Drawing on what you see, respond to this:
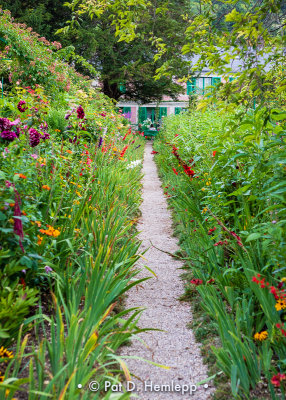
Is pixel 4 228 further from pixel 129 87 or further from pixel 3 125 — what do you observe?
pixel 129 87

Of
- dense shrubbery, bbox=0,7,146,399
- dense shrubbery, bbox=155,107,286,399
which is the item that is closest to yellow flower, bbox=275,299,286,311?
dense shrubbery, bbox=155,107,286,399

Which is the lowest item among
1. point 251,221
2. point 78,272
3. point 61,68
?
point 78,272

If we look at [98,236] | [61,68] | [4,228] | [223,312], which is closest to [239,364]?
[223,312]

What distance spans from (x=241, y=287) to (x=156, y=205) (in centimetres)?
425

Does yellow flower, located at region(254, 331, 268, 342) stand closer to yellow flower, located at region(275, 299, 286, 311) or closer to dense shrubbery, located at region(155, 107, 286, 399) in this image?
dense shrubbery, located at region(155, 107, 286, 399)

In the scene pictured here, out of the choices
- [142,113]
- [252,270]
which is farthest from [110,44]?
[252,270]

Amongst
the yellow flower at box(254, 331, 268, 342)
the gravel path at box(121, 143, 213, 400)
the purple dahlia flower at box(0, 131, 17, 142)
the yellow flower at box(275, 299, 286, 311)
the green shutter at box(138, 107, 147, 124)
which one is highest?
the green shutter at box(138, 107, 147, 124)

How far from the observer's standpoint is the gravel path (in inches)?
86.2

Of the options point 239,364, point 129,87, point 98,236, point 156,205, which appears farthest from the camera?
point 129,87

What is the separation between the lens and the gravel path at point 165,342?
2.19 meters

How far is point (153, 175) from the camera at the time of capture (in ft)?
34.9

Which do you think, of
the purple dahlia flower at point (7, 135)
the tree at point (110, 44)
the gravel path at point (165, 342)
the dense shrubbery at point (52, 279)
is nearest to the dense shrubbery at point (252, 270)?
the gravel path at point (165, 342)

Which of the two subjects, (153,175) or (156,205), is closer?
(156,205)

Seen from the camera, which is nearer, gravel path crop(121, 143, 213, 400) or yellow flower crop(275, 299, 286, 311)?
yellow flower crop(275, 299, 286, 311)
